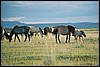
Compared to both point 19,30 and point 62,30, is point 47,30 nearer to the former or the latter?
point 62,30

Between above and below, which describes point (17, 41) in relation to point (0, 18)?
below

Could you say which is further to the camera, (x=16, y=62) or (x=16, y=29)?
(x=16, y=29)

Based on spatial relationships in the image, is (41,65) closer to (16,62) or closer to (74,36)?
(16,62)

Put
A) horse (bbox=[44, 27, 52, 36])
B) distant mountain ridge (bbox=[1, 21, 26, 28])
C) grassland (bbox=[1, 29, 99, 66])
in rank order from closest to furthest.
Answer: grassland (bbox=[1, 29, 99, 66]), distant mountain ridge (bbox=[1, 21, 26, 28]), horse (bbox=[44, 27, 52, 36])

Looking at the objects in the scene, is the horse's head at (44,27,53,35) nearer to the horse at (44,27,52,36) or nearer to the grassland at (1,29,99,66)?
the horse at (44,27,52,36)

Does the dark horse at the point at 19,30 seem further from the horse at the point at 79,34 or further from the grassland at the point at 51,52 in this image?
the horse at the point at 79,34

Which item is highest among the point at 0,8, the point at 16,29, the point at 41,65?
the point at 0,8

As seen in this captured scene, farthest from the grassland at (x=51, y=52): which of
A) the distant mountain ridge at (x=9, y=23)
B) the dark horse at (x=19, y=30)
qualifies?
the distant mountain ridge at (x=9, y=23)

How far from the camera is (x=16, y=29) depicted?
9.98 meters

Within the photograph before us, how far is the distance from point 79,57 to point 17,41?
2.14m

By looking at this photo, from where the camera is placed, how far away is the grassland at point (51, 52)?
8.99 m

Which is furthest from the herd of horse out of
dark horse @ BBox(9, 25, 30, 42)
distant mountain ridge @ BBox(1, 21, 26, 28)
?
distant mountain ridge @ BBox(1, 21, 26, 28)

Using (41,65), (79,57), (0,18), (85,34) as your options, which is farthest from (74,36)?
(0,18)

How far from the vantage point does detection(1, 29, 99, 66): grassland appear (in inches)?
354
